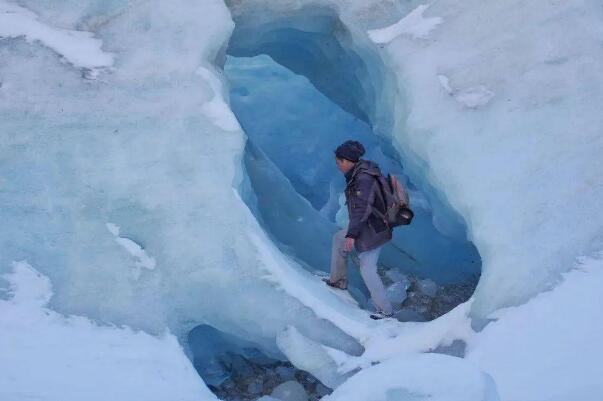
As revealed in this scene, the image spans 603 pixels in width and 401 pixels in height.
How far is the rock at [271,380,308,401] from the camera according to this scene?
13.9ft

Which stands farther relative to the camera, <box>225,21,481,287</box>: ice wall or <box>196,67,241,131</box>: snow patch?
<box>225,21,481,287</box>: ice wall

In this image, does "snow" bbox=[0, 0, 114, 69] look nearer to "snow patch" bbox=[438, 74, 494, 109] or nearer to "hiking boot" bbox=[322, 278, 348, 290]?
"hiking boot" bbox=[322, 278, 348, 290]

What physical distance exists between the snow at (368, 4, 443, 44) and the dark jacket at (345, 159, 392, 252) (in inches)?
39.6

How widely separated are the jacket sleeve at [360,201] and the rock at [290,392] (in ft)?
3.28

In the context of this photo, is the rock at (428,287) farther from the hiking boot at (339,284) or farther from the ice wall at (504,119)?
the hiking boot at (339,284)

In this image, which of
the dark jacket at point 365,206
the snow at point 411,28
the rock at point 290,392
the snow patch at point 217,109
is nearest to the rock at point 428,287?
the dark jacket at point 365,206

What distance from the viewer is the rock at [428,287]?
18.3ft

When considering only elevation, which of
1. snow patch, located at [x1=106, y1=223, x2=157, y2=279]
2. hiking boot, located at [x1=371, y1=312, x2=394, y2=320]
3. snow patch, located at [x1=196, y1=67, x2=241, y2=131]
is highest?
snow patch, located at [x1=196, y1=67, x2=241, y2=131]

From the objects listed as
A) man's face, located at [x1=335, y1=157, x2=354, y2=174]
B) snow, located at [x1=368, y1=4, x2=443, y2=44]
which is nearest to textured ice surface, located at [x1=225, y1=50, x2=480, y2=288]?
man's face, located at [x1=335, y1=157, x2=354, y2=174]

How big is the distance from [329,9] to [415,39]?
0.86 meters

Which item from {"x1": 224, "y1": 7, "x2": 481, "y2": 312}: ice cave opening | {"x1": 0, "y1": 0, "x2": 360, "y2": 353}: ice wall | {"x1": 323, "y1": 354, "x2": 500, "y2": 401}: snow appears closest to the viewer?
{"x1": 323, "y1": 354, "x2": 500, "y2": 401}: snow

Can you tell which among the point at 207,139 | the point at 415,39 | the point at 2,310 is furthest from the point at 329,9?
the point at 2,310

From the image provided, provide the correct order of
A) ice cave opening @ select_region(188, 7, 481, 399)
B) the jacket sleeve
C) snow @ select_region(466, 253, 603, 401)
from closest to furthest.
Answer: snow @ select_region(466, 253, 603, 401)
the jacket sleeve
ice cave opening @ select_region(188, 7, 481, 399)

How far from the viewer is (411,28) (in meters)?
4.64
